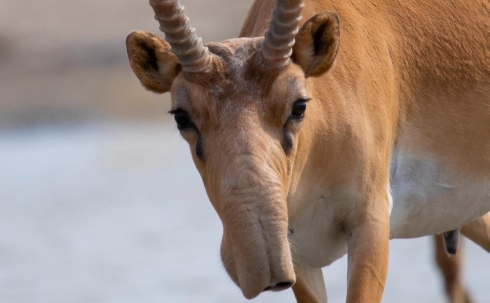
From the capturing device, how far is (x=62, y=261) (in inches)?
547

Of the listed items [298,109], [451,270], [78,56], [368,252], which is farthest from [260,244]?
[78,56]

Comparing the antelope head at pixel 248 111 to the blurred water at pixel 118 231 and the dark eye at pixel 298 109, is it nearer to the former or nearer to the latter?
the dark eye at pixel 298 109

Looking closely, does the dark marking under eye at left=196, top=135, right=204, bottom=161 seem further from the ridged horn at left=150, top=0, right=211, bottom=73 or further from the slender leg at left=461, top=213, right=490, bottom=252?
the slender leg at left=461, top=213, right=490, bottom=252

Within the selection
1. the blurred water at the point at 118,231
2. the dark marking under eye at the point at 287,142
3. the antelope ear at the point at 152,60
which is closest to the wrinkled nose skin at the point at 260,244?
the dark marking under eye at the point at 287,142

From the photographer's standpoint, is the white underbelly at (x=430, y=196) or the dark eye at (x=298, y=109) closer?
the dark eye at (x=298, y=109)

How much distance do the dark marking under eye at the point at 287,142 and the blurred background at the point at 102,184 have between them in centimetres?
250

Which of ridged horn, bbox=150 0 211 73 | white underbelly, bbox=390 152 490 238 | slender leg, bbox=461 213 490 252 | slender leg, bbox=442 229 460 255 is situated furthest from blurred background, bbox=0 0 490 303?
ridged horn, bbox=150 0 211 73

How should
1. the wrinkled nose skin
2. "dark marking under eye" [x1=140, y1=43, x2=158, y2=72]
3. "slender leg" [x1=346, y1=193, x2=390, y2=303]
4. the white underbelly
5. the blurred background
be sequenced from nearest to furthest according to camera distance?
the wrinkled nose skin → "dark marking under eye" [x1=140, y1=43, x2=158, y2=72] → "slender leg" [x1=346, y1=193, x2=390, y2=303] → the white underbelly → the blurred background

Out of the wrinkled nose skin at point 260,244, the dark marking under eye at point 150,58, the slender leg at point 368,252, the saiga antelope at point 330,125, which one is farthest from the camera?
the slender leg at point 368,252

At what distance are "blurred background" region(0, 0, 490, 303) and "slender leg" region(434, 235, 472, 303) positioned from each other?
12.8 inches

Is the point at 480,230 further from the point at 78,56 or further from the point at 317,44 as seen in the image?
the point at 78,56

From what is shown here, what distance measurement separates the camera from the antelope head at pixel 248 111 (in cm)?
511

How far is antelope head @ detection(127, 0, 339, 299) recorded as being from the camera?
5105mm

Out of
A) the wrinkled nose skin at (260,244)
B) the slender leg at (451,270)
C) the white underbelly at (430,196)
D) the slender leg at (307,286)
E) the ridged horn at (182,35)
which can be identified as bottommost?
the slender leg at (451,270)
